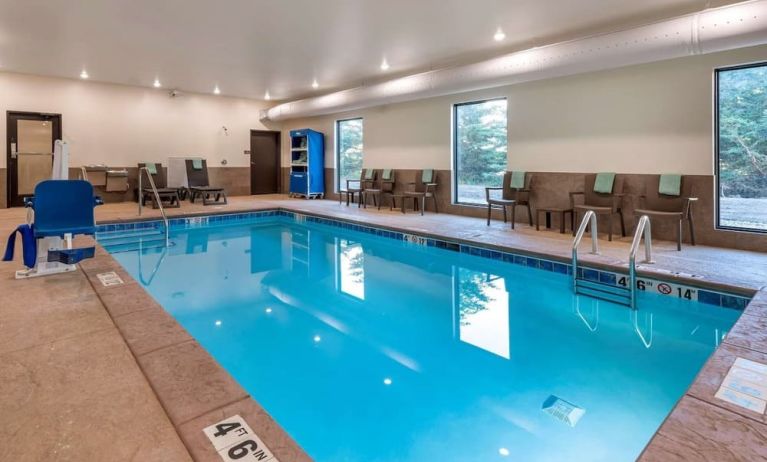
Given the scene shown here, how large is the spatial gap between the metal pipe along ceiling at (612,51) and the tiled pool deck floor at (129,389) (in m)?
2.33

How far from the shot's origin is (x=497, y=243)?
5324 mm

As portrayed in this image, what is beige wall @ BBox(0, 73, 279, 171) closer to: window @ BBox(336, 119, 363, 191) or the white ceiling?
the white ceiling

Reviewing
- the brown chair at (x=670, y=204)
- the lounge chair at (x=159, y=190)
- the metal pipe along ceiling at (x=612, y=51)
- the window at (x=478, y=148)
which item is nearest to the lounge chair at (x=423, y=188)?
the window at (x=478, y=148)

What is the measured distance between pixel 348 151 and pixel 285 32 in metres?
5.03

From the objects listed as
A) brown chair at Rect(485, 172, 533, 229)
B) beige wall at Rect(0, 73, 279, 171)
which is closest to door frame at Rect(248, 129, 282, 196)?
beige wall at Rect(0, 73, 279, 171)

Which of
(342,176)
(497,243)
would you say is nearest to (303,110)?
(342,176)

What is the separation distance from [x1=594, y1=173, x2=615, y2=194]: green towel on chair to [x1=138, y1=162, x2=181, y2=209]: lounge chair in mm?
7430

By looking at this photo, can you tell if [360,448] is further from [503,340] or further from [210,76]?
[210,76]

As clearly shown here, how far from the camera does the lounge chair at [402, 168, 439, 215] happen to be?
809 centimetres

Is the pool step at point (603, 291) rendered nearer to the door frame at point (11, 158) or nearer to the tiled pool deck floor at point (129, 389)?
the tiled pool deck floor at point (129, 389)

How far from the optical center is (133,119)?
973 cm

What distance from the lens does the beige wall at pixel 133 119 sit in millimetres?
8617

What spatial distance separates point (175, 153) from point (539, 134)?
8029 millimetres

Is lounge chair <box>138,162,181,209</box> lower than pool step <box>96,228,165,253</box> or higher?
higher
